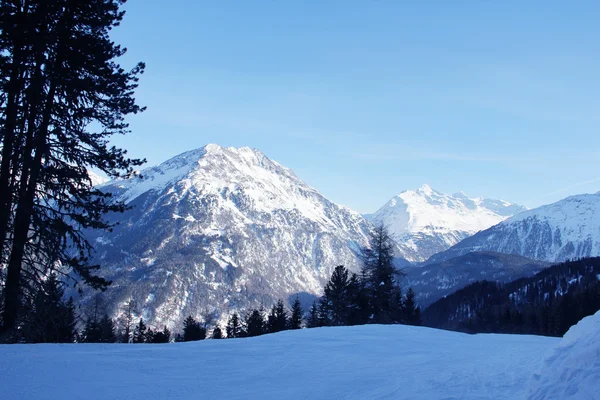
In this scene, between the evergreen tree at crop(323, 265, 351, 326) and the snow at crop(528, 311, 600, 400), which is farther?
the evergreen tree at crop(323, 265, 351, 326)

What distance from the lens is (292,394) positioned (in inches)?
364

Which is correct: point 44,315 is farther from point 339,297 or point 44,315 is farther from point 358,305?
point 339,297

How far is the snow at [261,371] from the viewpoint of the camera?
896 centimetres

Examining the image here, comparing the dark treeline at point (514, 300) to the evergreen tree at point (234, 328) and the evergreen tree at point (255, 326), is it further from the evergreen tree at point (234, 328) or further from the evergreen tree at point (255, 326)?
the evergreen tree at point (234, 328)

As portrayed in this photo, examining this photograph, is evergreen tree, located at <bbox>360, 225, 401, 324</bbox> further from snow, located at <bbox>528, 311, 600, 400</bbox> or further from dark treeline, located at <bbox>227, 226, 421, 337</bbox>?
snow, located at <bbox>528, 311, 600, 400</bbox>

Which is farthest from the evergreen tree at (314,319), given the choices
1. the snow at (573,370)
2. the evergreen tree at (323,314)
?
the snow at (573,370)

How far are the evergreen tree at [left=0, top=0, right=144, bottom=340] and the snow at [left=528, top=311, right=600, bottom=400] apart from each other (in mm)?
14106

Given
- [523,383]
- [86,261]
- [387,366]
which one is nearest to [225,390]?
[387,366]

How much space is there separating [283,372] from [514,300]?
154572 mm

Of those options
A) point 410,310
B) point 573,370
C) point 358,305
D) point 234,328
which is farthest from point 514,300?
point 573,370

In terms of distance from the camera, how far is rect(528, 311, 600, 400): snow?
24.5 ft

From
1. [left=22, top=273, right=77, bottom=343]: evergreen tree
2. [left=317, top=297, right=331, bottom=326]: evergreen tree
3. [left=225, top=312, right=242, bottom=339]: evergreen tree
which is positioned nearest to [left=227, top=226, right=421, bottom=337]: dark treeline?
[left=317, top=297, right=331, bottom=326]: evergreen tree

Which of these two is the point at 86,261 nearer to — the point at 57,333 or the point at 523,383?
the point at 57,333

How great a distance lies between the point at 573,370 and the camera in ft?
26.3
